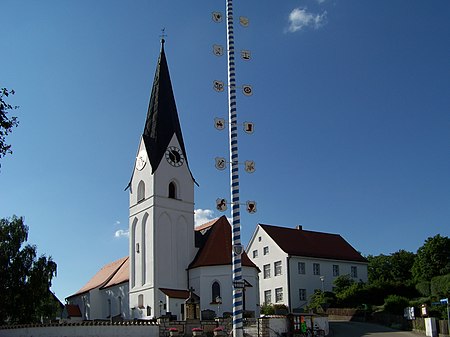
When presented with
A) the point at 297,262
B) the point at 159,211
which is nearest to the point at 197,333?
the point at 159,211

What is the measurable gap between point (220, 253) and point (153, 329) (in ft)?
A: 51.4

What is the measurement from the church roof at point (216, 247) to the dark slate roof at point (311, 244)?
8426mm

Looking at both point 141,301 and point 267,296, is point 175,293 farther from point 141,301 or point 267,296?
point 267,296

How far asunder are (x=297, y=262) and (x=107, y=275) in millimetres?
20005

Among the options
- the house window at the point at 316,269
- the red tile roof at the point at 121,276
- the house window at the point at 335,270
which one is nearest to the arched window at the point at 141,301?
the red tile roof at the point at 121,276

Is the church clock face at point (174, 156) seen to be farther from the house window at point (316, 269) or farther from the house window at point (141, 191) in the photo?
the house window at point (316, 269)

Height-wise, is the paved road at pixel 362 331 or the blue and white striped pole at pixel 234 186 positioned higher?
the blue and white striped pole at pixel 234 186

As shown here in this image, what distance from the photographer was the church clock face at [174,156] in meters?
51.1

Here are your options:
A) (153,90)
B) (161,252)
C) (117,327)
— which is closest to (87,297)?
(161,252)

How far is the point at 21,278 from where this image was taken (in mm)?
45594

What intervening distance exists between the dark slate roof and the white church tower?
11070 mm

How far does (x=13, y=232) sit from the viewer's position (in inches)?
1841

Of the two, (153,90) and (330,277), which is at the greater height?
(153,90)

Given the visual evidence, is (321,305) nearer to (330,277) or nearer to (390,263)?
(330,277)
